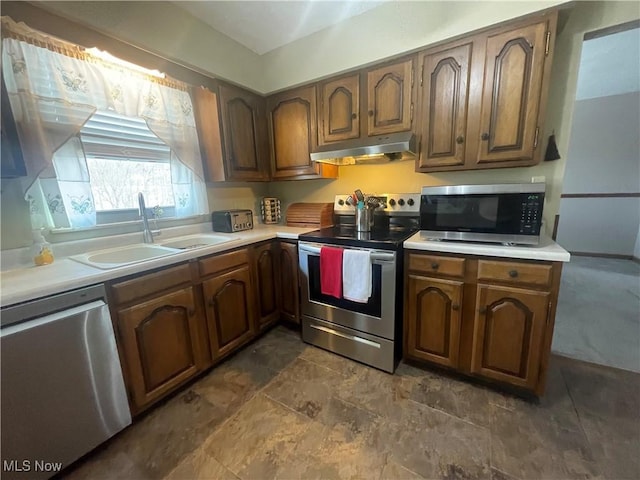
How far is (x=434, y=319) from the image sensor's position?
1.64 metres

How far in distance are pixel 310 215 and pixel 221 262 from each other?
0.92 m

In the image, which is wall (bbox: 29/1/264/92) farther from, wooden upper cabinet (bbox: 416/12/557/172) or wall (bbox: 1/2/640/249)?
wooden upper cabinet (bbox: 416/12/557/172)

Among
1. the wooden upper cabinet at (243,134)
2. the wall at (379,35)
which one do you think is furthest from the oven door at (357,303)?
the wall at (379,35)

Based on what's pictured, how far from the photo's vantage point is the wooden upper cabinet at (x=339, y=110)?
→ 1988mm

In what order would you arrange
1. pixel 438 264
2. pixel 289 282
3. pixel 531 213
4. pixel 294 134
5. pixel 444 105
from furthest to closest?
pixel 294 134
pixel 289 282
pixel 444 105
pixel 438 264
pixel 531 213

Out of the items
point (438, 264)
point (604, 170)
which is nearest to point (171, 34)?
point (438, 264)

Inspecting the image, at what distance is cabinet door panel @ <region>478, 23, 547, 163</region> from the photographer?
55.8 inches

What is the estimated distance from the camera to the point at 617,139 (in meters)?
4.05

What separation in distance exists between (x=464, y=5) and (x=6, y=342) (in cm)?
268

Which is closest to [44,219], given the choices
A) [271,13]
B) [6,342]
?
[6,342]

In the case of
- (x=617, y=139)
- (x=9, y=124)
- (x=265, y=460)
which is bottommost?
(x=265, y=460)

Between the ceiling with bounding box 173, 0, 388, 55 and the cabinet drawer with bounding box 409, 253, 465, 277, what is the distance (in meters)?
1.76

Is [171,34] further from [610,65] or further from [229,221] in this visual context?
[610,65]

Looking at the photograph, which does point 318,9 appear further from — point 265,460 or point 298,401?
point 265,460
